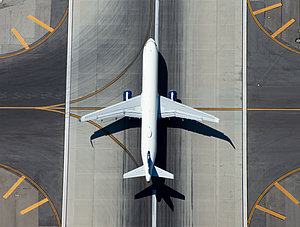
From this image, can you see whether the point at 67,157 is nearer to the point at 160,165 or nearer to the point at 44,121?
the point at 44,121

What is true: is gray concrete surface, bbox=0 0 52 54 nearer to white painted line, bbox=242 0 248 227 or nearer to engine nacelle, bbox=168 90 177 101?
engine nacelle, bbox=168 90 177 101

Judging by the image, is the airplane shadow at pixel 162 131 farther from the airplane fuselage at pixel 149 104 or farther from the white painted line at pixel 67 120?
the white painted line at pixel 67 120

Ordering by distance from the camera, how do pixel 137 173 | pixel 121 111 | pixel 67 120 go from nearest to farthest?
pixel 137 173 < pixel 121 111 < pixel 67 120

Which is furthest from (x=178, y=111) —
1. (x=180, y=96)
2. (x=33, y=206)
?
(x=33, y=206)

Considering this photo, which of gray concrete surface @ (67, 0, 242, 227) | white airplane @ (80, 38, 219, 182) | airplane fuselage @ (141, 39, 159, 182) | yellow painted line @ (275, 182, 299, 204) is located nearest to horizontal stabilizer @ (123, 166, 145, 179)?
white airplane @ (80, 38, 219, 182)

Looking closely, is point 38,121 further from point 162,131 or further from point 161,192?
point 161,192

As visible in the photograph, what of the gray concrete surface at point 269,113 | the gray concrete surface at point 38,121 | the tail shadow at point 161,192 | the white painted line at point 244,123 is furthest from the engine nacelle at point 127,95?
the gray concrete surface at point 269,113

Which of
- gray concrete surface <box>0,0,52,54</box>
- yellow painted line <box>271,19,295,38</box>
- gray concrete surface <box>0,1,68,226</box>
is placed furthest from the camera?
gray concrete surface <box>0,0,52,54</box>
